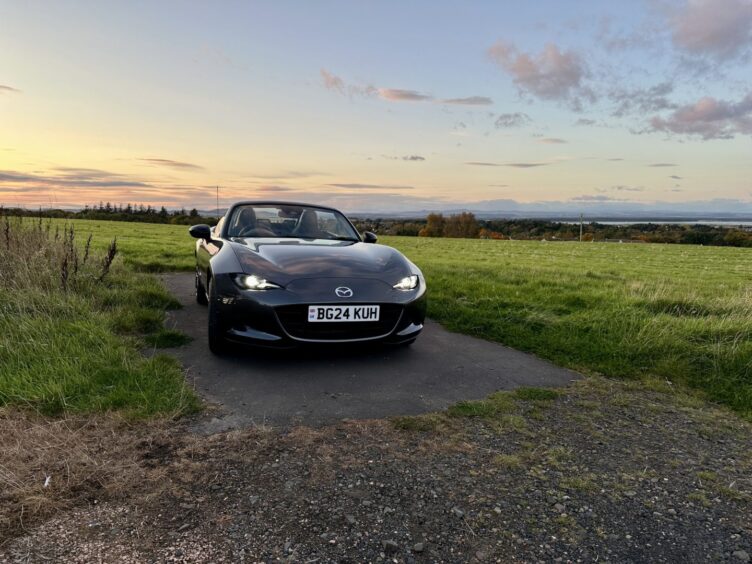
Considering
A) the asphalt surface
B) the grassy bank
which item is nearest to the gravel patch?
the asphalt surface

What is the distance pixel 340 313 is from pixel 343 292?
0.17 m

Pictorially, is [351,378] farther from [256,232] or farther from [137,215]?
[137,215]

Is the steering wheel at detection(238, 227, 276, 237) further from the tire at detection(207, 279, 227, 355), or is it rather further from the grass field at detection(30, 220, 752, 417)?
the grass field at detection(30, 220, 752, 417)

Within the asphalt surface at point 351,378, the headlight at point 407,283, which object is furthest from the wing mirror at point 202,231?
the headlight at point 407,283

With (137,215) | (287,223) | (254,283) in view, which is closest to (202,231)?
(287,223)

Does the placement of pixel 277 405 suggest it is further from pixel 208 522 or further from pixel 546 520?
pixel 546 520

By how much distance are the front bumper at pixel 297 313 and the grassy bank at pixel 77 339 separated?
603 millimetres

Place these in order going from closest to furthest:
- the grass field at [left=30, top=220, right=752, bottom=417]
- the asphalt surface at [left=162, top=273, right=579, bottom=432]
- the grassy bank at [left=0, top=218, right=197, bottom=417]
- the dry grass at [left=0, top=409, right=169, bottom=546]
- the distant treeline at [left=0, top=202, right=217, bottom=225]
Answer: the dry grass at [left=0, top=409, right=169, bottom=546], the grassy bank at [left=0, top=218, right=197, bottom=417], the asphalt surface at [left=162, top=273, right=579, bottom=432], the grass field at [left=30, top=220, right=752, bottom=417], the distant treeline at [left=0, top=202, right=217, bottom=225]

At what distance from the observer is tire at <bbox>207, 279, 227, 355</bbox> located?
4.11 meters

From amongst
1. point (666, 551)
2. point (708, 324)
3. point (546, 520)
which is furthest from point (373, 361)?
point (708, 324)

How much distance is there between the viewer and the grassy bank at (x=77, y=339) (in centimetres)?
314

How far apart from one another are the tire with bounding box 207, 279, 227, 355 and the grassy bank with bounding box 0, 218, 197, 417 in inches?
15.2

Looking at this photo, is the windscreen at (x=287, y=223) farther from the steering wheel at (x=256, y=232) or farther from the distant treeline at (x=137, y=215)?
the distant treeline at (x=137, y=215)

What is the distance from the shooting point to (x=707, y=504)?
2.31 meters
